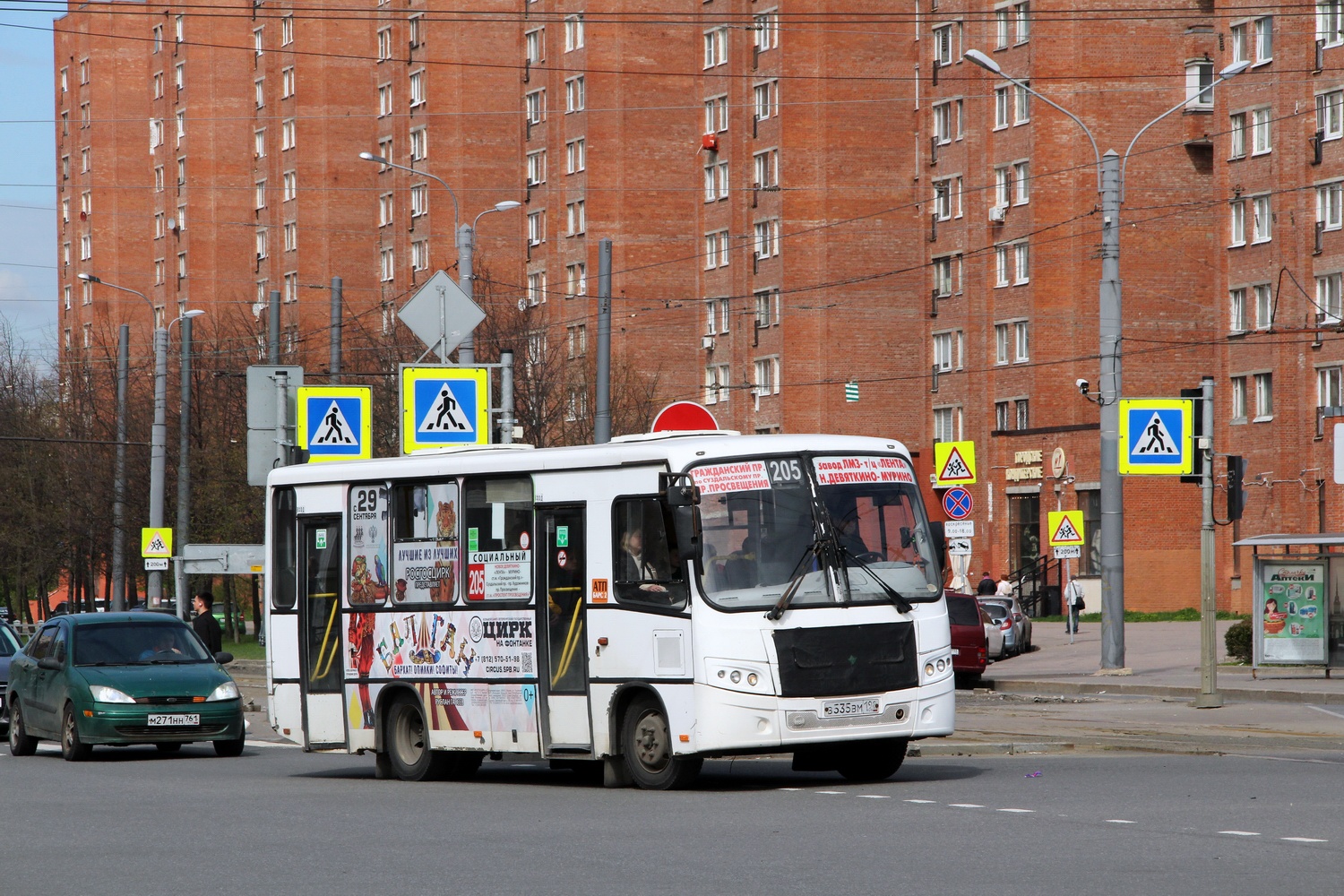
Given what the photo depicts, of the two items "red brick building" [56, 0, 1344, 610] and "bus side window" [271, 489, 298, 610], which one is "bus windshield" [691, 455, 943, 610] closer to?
"bus side window" [271, 489, 298, 610]

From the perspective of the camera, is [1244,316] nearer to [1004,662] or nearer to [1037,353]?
[1037,353]

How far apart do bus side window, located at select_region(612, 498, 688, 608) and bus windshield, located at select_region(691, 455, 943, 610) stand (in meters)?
0.28

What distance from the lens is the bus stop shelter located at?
99.5 ft

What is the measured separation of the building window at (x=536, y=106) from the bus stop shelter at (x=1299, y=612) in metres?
58.7

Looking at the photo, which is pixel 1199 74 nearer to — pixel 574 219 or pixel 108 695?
pixel 574 219

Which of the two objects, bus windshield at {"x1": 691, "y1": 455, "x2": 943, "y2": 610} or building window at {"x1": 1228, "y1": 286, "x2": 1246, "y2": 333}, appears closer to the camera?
bus windshield at {"x1": 691, "y1": 455, "x2": 943, "y2": 610}

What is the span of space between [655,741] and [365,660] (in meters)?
3.38

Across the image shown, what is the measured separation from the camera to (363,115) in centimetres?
9756

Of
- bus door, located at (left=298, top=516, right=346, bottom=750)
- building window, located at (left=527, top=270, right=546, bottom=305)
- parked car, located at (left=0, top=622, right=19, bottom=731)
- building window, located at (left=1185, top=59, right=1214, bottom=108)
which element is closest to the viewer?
bus door, located at (left=298, top=516, right=346, bottom=750)

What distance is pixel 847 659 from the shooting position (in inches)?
588

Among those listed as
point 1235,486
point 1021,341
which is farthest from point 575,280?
point 1235,486

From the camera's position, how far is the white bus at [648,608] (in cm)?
1480

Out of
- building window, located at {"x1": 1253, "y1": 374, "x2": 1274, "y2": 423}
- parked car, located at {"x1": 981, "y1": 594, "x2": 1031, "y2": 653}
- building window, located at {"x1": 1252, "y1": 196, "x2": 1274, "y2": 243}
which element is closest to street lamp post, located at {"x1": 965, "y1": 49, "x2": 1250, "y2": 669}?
parked car, located at {"x1": 981, "y1": 594, "x2": 1031, "y2": 653}

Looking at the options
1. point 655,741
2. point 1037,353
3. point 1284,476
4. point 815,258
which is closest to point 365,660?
point 655,741
